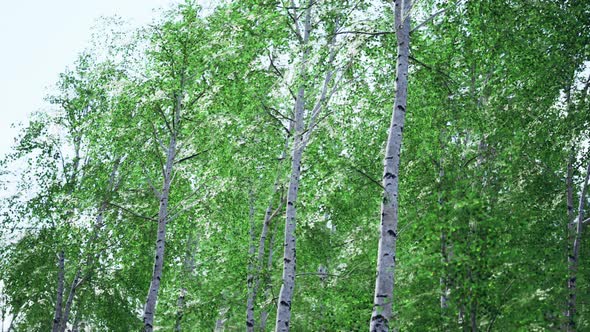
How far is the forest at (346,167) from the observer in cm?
958

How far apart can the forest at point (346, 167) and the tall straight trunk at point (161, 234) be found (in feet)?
0.17

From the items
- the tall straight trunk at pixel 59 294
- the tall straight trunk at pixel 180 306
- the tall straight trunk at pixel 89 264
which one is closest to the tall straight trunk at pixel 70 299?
the tall straight trunk at pixel 89 264

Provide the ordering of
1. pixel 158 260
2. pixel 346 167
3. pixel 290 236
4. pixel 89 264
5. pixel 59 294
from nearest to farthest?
pixel 346 167, pixel 290 236, pixel 158 260, pixel 89 264, pixel 59 294

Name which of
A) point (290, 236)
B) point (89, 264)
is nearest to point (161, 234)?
point (290, 236)

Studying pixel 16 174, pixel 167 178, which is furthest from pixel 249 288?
pixel 16 174

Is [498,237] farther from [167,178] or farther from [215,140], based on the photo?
[167,178]

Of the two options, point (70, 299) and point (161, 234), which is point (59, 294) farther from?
point (161, 234)

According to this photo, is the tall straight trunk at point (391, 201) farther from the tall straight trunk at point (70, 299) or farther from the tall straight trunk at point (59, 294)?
the tall straight trunk at point (59, 294)

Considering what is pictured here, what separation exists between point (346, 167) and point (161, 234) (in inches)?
247

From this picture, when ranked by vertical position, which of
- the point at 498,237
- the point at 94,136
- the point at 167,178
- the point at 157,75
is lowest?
the point at 498,237

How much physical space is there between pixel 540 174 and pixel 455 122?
495 cm

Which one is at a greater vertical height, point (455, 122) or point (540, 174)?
point (540, 174)

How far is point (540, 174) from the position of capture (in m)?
16.3

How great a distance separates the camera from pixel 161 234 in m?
14.7
